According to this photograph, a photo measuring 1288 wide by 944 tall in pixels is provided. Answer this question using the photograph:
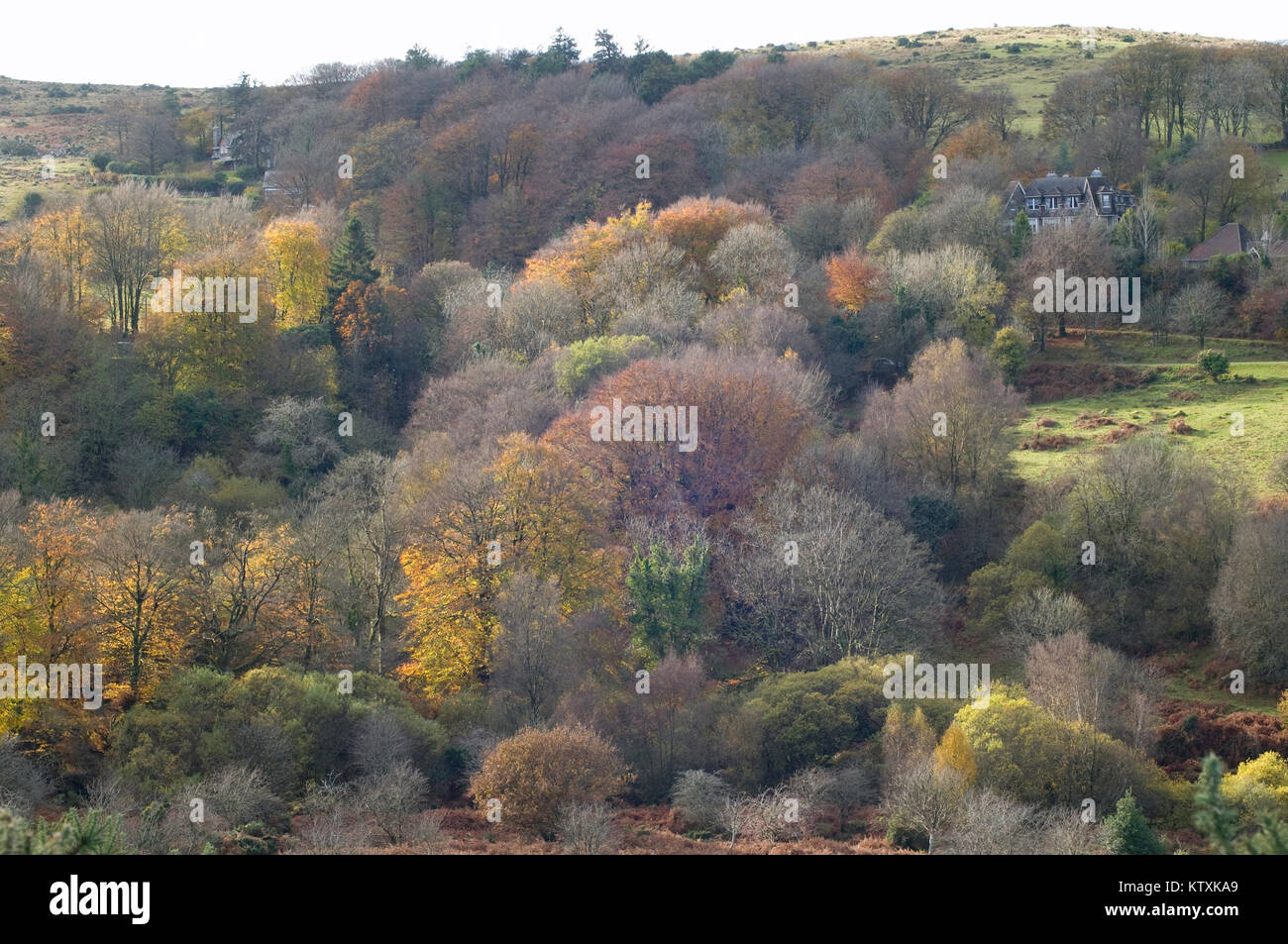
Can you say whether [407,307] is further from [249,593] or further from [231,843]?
[231,843]

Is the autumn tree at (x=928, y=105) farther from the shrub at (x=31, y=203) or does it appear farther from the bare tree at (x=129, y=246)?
the shrub at (x=31, y=203)

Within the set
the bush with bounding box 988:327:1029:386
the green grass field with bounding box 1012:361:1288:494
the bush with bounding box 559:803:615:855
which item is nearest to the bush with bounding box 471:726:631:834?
the bush with bounding box 559:803:615:855

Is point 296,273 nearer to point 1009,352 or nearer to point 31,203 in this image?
point 31,203

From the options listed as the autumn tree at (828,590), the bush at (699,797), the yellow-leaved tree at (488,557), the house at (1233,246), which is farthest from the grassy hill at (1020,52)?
the bush at (699,797)

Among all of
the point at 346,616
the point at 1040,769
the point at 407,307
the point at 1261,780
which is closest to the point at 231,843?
the point at 346,616

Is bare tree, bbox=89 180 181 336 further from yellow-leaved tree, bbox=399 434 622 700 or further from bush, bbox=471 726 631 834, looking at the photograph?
bush, bbox=471 726 631 834

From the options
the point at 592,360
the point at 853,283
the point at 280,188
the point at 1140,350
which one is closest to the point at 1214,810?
the point at 592,360
